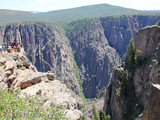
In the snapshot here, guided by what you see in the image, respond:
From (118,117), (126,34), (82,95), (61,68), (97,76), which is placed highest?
(126,34)

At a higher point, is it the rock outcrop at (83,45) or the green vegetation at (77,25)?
the green vegetation at (77,25)

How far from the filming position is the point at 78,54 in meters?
132

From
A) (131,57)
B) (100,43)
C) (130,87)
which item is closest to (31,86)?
(130,87)

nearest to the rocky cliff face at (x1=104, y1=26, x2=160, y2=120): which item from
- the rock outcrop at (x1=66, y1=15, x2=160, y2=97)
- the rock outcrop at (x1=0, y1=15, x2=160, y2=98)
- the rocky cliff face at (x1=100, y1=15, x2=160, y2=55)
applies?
the rock outcrop at (x1=0, y1=15, x2=160, y2=98)

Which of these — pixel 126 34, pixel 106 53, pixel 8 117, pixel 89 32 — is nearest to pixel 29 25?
pixel 89 32

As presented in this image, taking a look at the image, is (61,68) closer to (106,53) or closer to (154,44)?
(106,53)

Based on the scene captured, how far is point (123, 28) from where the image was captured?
13950cm

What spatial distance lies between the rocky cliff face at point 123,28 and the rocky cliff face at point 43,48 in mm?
48118

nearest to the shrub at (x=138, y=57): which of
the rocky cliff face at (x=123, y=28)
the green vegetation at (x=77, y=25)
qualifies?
the rocky cliff face at (x=123, y=28)

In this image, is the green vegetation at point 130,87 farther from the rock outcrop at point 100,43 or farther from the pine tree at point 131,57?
the rock outcrop at point 100,43

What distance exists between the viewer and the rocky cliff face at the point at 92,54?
114500mm

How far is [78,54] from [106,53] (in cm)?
2403

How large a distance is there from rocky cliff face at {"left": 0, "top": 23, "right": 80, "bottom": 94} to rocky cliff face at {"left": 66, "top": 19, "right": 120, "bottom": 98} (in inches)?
483

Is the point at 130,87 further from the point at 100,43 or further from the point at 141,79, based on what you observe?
the point at 100,43
